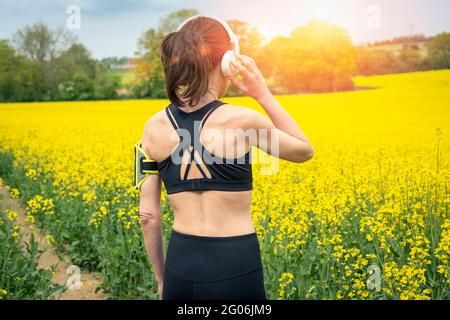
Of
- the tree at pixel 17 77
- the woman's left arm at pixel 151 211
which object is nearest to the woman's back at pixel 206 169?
the woman's left arm at pixel 151 211

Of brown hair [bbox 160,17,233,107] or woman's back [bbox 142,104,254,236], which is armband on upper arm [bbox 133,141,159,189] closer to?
woman's back [bbox 142,104,254,236]

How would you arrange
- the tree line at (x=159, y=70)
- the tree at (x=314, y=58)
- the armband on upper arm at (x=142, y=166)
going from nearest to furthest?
1. the armband on upper arm at (x=142, y=166)
2. the tree line at (x=159, y=70)
3. the tree at (x=314, y=58)

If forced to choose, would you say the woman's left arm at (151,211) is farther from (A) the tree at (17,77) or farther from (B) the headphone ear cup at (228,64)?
(A) the tree at (17,77)

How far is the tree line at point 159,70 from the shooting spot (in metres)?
6.35

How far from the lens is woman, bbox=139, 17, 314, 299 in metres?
1.60

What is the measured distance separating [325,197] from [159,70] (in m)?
5.97

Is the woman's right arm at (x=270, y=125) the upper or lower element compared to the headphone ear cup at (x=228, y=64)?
lower

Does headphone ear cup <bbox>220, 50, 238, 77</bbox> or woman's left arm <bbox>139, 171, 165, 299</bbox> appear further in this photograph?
woman's left arm <bbox>139, 171, 165, 299</bbox>

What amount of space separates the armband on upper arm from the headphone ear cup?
1.39 feet

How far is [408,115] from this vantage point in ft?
22.4

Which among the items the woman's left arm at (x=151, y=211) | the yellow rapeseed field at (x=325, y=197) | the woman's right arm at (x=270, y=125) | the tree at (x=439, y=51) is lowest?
the yellow rapeseed field at (x=325, y=197)

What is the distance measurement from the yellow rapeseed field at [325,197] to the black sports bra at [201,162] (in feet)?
1.93

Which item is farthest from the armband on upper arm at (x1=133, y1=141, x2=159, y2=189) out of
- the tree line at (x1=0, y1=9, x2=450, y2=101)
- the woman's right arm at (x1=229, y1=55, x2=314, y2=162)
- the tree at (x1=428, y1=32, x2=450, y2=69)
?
the tree at (x1=428, y1=32, x2=450, y2=69)
